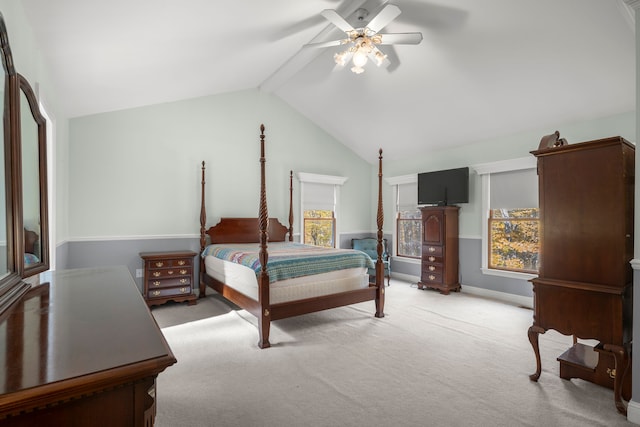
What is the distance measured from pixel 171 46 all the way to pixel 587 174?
360cm

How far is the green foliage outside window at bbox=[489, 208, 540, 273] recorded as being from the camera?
4.74 meters

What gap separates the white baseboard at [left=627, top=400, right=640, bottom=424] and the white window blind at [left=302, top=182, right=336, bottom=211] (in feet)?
16.2

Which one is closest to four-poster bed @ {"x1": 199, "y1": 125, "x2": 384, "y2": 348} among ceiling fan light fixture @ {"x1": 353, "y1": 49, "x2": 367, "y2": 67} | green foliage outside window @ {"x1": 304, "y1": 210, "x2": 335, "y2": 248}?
ceiling fan light fixture @ {"x1": 353, "y1": 49, "x2": 367, "y2": 67}

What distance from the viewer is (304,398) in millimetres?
2338

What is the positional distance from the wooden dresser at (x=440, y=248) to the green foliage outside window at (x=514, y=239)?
21.9 inches

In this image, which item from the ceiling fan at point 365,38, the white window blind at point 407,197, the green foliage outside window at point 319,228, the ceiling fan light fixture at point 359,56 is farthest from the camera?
the green foliage outside window at point 319,228

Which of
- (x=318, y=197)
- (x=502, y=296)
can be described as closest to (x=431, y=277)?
(x=502, y=296)

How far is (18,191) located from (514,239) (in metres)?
5.46

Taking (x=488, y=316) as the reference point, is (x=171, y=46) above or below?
above

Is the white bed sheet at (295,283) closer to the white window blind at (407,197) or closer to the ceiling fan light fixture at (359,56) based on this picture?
the ceiling fan light fixture at (359,56)

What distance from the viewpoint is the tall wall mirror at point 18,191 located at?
1.43 metres

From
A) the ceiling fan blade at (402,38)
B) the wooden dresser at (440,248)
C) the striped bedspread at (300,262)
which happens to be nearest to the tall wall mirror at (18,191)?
the striped bedspread at (300,262)

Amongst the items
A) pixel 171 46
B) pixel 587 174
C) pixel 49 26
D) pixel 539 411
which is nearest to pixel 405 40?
pixel 587 174

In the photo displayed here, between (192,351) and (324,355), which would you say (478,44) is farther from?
(192,351)
